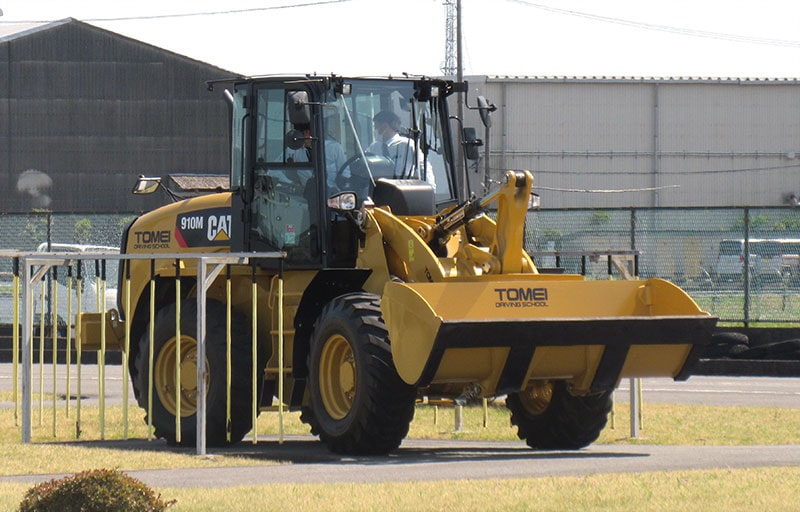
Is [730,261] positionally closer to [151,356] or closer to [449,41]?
[151,356]

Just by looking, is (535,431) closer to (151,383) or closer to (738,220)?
(151,383)

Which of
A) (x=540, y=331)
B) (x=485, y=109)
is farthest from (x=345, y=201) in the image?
(x=540, y=331)

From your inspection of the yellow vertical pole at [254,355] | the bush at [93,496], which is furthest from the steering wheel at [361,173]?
the bush at [93,496]

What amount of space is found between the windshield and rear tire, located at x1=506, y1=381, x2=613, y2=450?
2138 millimetres

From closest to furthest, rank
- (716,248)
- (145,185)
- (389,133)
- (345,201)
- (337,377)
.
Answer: (337,377) → (345,201) → (389,133) → (145,185) → (716,248)

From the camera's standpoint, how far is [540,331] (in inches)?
489

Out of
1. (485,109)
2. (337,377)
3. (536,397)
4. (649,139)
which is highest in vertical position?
(649,139)

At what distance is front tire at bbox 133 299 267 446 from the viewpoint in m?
14.5

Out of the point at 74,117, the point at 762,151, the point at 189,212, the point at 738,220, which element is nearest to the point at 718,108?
the point at 762,151

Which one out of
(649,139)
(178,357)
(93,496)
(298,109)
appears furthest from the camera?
(649,139)

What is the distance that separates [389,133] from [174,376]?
3282 mm

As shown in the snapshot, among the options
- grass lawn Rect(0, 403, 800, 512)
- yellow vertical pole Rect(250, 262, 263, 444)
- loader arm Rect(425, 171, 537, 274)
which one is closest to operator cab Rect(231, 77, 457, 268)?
loader arm Rect(425, 171, 537, 274)

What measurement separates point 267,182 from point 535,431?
3532mm

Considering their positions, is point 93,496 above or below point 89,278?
below
